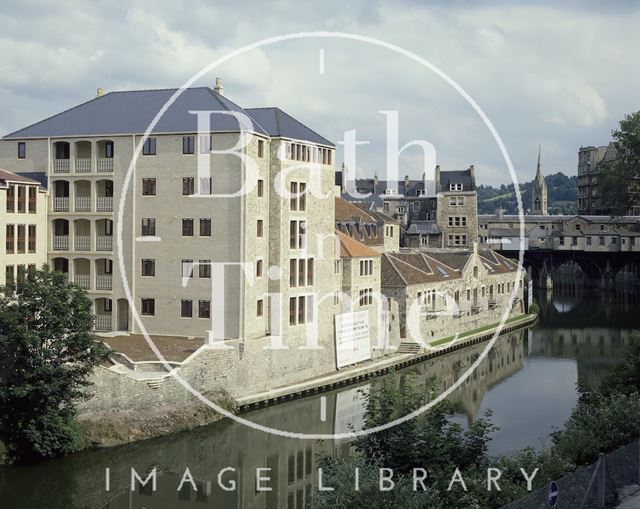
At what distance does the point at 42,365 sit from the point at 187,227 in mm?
13966

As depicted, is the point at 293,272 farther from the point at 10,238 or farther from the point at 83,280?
the point at 10,238

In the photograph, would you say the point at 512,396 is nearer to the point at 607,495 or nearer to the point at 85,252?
the point at 85,252

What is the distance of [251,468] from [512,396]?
18.4 meters

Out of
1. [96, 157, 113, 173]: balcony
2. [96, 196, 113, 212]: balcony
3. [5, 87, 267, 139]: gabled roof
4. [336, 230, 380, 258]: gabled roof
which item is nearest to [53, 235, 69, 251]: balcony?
[96, 196, 113, 212]: balcony

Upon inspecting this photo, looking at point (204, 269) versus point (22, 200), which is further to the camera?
point (204, 269)

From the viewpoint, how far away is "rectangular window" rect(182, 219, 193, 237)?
4228 centimetres

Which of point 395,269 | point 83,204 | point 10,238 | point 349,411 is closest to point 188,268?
point 83,204

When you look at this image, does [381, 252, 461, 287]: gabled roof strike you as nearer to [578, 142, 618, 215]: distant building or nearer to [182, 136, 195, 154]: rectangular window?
[182, 136, 195, 154]: rectangular window

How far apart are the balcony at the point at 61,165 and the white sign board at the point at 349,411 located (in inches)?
717

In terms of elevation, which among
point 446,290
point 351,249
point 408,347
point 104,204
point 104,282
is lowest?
point 408,347

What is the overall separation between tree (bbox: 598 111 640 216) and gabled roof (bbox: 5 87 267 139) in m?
22.3

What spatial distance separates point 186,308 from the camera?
4241 centimetres

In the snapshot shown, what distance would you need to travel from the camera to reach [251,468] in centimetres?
3162

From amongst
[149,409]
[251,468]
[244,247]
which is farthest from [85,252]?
[251,468]
